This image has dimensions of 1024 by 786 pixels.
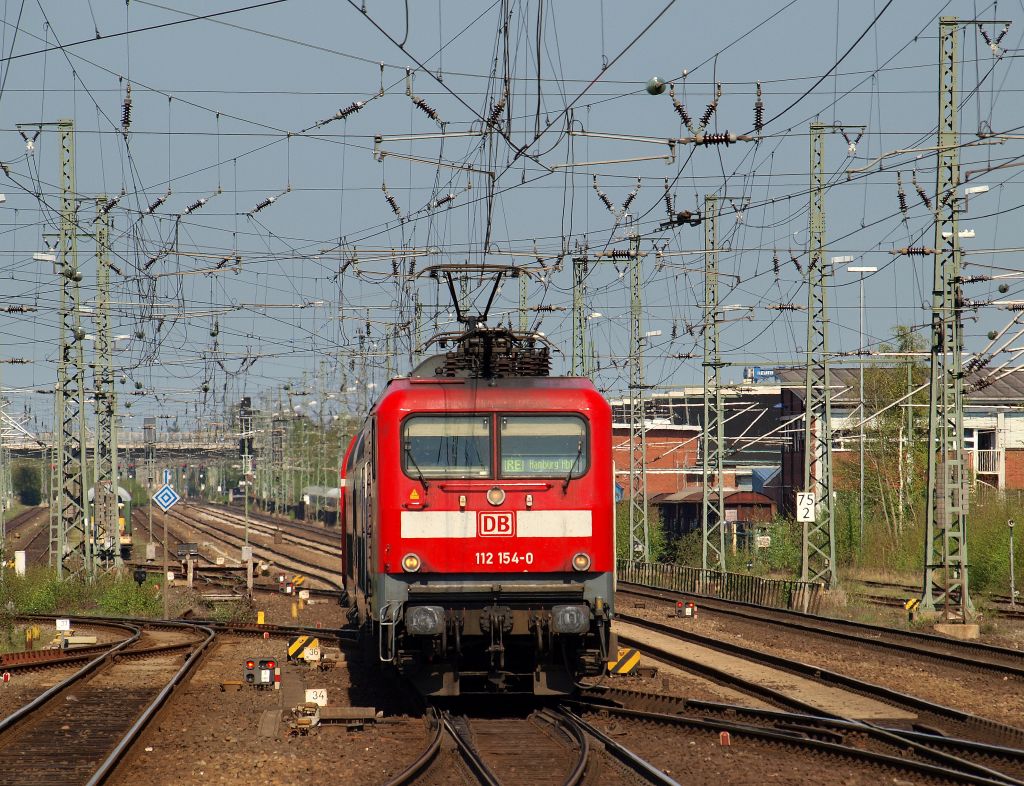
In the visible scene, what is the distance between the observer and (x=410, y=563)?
14305mm

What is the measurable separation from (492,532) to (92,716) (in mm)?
5618

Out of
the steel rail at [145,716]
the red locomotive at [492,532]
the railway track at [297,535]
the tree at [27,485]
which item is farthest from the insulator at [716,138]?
the tree at [27,485]

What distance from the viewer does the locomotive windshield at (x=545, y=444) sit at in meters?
14.7

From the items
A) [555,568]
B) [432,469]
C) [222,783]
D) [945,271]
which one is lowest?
[222,783]

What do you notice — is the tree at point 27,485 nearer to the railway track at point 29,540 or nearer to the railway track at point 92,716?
the railway track at point 29,540

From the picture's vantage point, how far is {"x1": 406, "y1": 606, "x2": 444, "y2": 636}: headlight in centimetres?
1394

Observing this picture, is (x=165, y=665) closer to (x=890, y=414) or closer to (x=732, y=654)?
(x=732, y=654)

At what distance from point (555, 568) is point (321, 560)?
43987 mm

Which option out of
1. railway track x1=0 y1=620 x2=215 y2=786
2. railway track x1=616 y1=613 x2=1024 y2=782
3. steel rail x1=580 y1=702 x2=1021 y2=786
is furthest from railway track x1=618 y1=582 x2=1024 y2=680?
railway track x1=0 y1=620 x2=215 y2=786

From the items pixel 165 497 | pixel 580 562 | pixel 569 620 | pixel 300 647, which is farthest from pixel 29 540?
pixel 569 620

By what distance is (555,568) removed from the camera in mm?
14484

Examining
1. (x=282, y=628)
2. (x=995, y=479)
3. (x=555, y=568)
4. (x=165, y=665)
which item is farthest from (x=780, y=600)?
(x=995, y=479)

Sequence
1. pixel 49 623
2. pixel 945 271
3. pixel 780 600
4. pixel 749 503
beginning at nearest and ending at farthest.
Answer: pixel 945 271 → pixel 49 623 → pixel 780 600 → pixel 749 503

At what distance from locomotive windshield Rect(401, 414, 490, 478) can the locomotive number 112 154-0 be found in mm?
867
